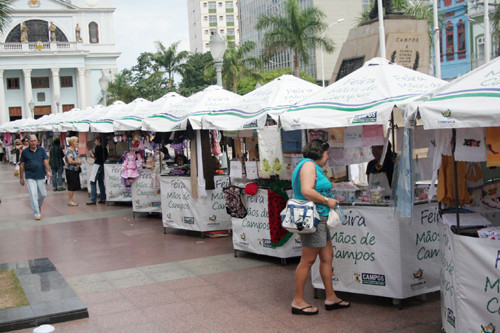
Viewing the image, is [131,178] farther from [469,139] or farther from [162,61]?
[162,61]

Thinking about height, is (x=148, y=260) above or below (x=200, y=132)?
below

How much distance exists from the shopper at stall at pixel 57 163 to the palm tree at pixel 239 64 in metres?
31.2

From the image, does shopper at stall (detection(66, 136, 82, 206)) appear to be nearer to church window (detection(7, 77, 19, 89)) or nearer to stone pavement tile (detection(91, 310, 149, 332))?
stone pavement tile (detection(91, 310, 149, 332))

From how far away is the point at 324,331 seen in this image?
5750 mm

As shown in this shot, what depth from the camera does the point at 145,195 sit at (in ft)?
44.9

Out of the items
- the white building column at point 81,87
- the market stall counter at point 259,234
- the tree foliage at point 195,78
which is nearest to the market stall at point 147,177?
the market stall counter at point 259,234

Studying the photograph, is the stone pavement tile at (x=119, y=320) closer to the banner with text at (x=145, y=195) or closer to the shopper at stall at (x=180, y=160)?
the banner with text at (x=145, y=195)

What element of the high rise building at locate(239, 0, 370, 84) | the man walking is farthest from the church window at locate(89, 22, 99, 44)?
the man walking

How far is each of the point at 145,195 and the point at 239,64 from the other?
40024 millimetres

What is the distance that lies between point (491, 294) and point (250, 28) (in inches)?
4137

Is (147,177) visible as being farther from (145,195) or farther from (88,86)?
(88,86)

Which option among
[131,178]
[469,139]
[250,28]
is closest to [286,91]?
[469,139]

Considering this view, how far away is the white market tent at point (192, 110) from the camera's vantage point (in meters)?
10.7

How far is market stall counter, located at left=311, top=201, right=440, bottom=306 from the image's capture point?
631 cm
